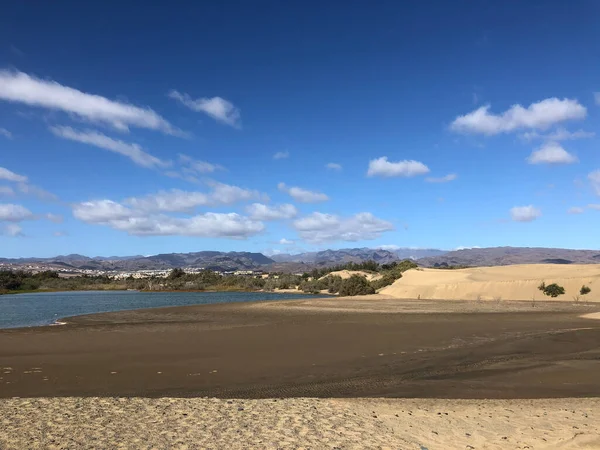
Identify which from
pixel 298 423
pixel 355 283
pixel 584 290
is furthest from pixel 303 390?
pixel 355 283

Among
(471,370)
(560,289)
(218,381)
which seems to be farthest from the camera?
(560,289)

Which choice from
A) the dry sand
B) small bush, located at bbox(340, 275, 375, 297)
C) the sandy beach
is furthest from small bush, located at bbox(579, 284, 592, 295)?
the dry sand

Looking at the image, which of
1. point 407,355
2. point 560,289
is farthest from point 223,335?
point 560,289

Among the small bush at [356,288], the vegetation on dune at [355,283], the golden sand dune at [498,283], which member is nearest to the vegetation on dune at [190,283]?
the vegetation on dune at [355,283]

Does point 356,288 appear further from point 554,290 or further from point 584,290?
point 584,290

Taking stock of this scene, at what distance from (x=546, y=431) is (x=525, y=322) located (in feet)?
69.4

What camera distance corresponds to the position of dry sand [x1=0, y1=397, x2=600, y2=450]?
6961 mm

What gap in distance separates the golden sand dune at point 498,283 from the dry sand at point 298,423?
4337 cm

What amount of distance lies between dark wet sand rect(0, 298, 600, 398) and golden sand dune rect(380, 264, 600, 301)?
85.2 feet

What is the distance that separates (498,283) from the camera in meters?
53.2

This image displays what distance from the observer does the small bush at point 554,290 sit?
46.8 metres

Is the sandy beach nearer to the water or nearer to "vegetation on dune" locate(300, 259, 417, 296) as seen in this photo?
the water

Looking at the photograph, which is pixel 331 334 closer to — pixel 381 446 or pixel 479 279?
pixel 381 446

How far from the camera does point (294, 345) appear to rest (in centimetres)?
1841
